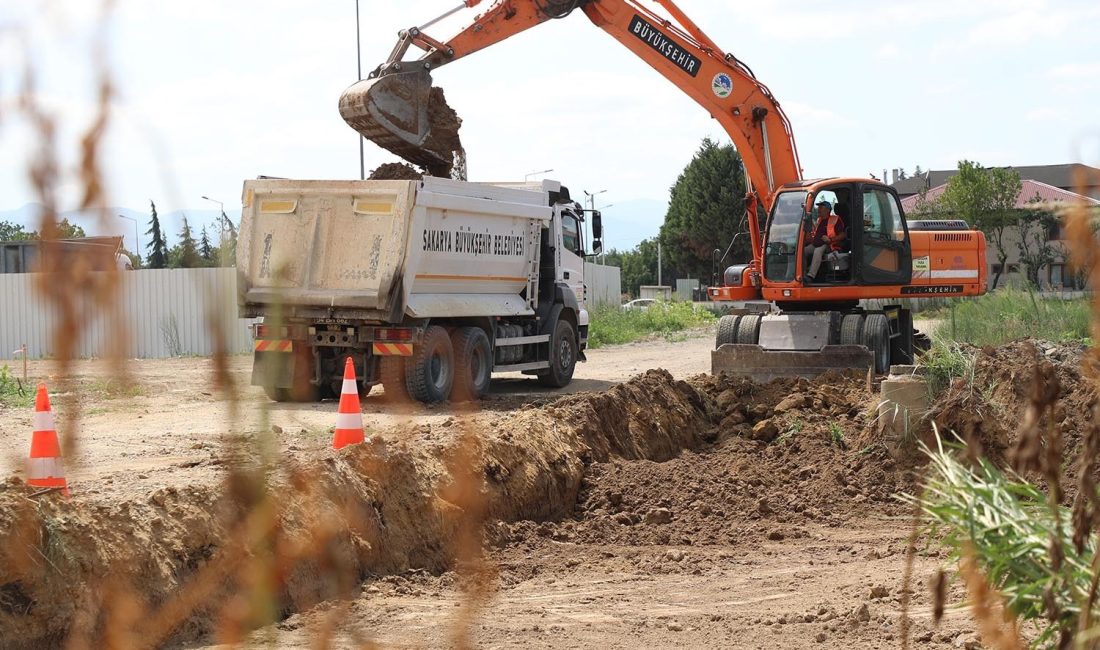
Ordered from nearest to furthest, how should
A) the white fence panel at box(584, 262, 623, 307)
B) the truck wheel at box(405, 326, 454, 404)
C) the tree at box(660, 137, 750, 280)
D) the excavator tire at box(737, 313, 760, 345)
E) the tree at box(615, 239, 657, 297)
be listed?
the truck wheel at box(405, 326, 454, 404) → the excavator tire at box(737, 313, 760, 345) → the white fence panel at box(584, 262, 623, 307) → the tree at box(660, 137, 750, 280) → the tree at box(615, 239, 657, 297)

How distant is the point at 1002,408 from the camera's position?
10.2 m

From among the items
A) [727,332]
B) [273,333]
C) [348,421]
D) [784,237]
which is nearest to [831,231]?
[784,237]

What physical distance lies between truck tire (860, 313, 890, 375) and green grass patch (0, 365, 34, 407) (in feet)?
32.9

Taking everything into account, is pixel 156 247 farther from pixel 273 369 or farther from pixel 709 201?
pixel 709 201

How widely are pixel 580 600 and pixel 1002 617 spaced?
4.51 m

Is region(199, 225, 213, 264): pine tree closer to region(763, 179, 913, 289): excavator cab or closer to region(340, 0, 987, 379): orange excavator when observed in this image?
region(340, 0, 987, 379): orange excavator

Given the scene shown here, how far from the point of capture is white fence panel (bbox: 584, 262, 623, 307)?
3541cm

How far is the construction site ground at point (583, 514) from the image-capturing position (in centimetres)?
555

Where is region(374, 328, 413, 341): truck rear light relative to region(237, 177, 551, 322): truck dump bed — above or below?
below

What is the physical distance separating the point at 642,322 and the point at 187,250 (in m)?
32.6

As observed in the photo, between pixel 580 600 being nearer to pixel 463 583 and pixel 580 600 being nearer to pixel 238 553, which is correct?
pixel 463 583

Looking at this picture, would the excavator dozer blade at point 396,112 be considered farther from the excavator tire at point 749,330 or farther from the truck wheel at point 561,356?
the excavator tire at point 749,330

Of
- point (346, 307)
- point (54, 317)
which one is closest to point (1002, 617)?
point (54, 317)

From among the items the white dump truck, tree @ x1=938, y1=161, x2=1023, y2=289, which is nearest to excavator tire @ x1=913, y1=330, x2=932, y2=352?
the white dump truck
